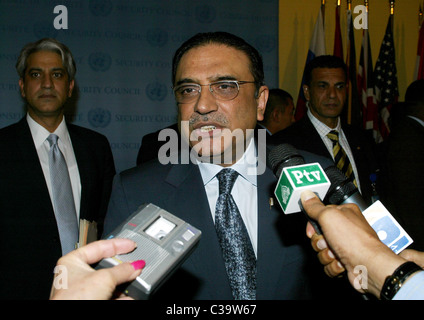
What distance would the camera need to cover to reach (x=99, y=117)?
421 centimetres

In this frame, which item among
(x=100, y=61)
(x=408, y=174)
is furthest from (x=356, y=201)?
(x=100, y=61)

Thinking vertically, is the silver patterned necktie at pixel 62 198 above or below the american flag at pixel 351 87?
below

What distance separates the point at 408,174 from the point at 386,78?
2.59 meters

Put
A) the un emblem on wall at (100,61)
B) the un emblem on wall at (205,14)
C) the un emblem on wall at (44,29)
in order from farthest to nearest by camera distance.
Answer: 1. the un emblem on wall at (205,14)
2. the un emblem on wall at (100,61)
3. the un emblem on wall at (44,29)

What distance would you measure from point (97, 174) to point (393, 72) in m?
3.96

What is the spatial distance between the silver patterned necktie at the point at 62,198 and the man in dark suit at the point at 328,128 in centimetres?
158

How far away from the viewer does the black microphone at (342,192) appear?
1009 mm

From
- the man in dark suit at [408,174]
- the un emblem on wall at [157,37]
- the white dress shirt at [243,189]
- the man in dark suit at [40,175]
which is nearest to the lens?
the white dress shirt at [243,189]

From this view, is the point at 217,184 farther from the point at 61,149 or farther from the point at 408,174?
the point at 408,174

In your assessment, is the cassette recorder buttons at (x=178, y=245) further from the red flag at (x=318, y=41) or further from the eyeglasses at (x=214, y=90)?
the red flag at (x=318, y=41)

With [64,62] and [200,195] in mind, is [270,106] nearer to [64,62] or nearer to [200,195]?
[64,62]

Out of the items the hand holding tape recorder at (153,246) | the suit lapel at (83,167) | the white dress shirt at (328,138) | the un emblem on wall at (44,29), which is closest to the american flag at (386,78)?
the white dress shirt at (328,138)

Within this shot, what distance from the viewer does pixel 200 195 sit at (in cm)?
140

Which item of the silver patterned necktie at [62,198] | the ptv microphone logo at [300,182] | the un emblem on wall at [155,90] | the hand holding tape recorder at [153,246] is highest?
the un emblem on wall at [155,90]
